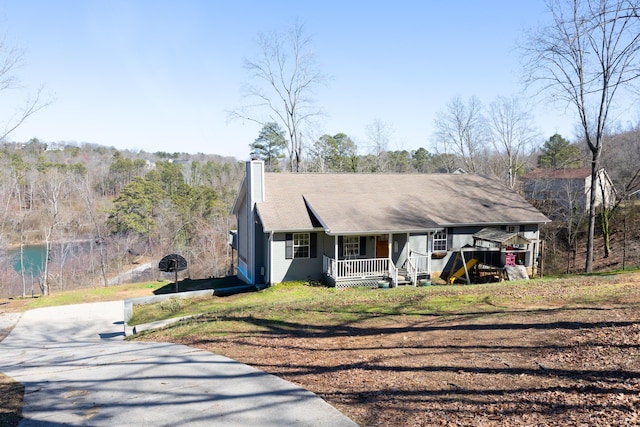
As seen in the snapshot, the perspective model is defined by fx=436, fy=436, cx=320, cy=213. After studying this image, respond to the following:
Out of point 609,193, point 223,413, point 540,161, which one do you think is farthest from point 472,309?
point 540,161

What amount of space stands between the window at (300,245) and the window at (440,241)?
21.7 feet

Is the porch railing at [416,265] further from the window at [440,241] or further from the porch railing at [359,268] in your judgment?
the window at [440,241]

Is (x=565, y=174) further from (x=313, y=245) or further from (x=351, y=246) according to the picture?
(x=313, y=245)

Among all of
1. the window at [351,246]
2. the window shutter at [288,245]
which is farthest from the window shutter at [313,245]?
the window at [351,246]

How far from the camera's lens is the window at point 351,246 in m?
20.1

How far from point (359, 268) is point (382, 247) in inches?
94.4

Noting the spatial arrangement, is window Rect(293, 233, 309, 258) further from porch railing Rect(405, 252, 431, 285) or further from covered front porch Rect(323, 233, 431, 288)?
porch railing Rect(405, 252, 431, 285)

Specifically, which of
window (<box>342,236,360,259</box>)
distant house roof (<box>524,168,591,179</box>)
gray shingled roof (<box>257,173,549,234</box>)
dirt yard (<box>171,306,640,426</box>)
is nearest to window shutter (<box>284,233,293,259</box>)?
gray shingled roof (<box>257,173,549,234</box>)

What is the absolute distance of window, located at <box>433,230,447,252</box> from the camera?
71.3 feet

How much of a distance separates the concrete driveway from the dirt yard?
46 cm

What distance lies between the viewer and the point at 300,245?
1955cm

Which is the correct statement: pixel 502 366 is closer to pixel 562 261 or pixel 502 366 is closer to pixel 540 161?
pixel 562 261

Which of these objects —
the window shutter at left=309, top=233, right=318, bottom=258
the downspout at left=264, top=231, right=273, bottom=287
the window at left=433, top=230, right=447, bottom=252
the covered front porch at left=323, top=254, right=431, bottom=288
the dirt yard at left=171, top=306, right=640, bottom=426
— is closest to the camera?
the dirt yard at left=171, top=306, right=640, bottom=426

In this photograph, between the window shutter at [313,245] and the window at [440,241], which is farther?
the window at [440,241]
